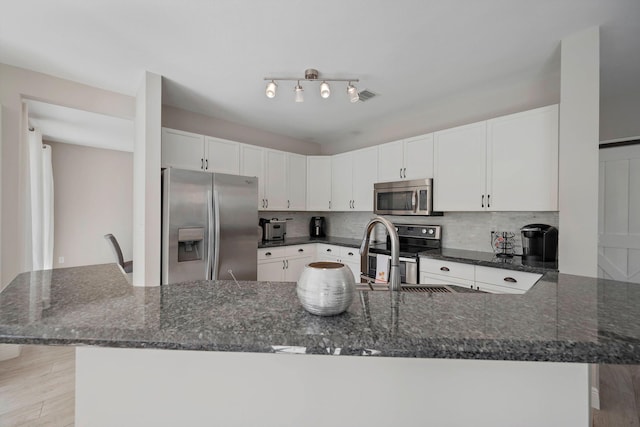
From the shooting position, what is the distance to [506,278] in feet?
7.47

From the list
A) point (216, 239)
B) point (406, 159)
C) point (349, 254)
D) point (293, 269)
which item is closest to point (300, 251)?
point (293, 269)

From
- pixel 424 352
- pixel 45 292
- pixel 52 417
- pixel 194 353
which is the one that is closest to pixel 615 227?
pixel 424 352

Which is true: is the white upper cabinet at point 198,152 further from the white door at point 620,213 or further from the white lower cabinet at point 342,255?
the white door at point 620,213

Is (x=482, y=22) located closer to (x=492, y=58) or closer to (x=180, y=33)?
(x=492, y=58)

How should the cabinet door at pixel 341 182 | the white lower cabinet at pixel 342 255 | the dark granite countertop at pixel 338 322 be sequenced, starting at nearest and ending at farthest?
1. the dark granite countertop at pixel 338 322
2. the white lower cabinet at pixel 342 255
3. the cabinet door at pixel 341 182

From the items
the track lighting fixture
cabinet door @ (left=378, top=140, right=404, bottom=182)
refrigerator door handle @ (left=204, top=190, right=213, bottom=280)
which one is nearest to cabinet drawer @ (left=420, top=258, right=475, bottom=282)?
cabinet door @ (left=378, top=140, right=404, bottom=182)

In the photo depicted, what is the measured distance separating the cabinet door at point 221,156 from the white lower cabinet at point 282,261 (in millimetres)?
1107

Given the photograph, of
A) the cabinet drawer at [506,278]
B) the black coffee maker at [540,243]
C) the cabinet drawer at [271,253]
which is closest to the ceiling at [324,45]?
the black coffee maker at [540,243]

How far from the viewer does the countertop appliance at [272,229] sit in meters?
3.91

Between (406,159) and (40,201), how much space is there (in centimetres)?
531

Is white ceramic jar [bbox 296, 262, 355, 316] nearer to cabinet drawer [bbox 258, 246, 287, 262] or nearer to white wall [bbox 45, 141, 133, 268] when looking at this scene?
cabinet drawer [bbox 258, 246, 287, 262]

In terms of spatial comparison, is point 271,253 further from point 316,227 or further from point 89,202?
point 89,202

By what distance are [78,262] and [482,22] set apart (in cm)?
718

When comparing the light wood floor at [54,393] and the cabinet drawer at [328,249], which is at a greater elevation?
the cabinet drawer at [328,249]
